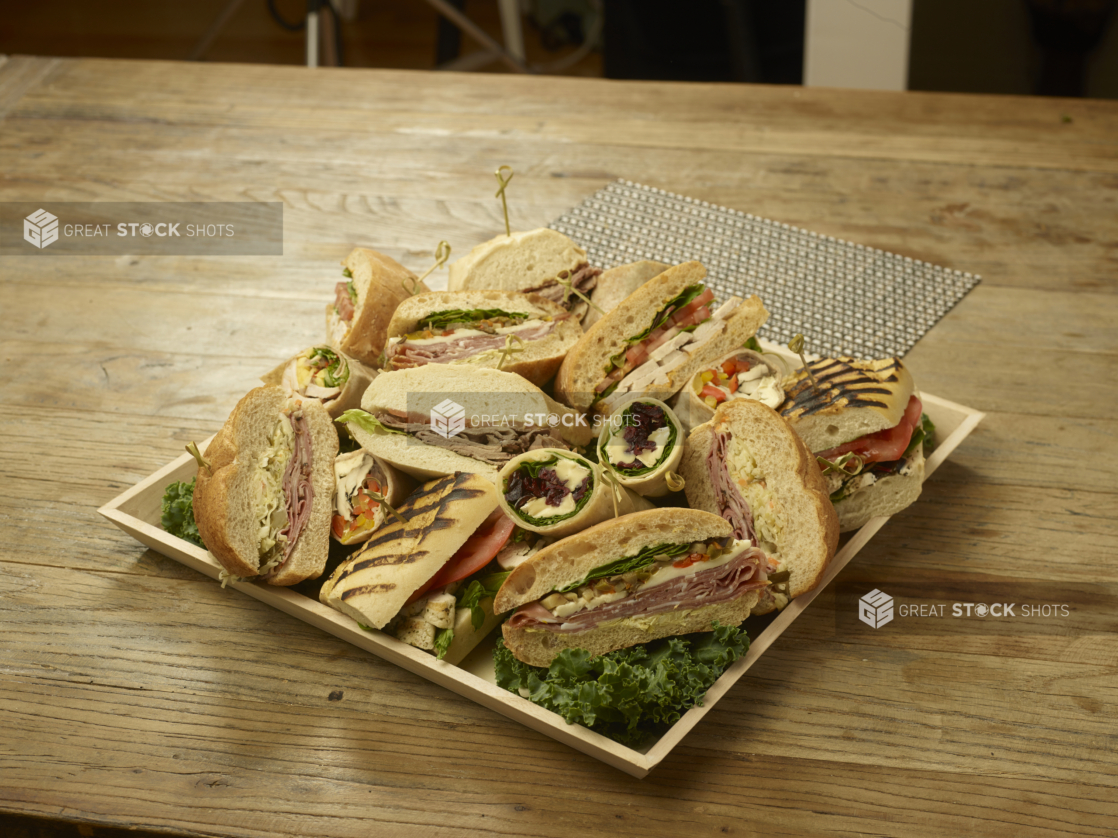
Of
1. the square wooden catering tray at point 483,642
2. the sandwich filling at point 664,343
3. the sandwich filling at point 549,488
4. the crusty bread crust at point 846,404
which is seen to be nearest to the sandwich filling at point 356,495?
the square wooden catering tray at point 483,642

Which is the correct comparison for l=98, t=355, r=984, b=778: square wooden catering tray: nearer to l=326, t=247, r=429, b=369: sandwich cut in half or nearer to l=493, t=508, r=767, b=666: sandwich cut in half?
l=493, t=508, r=767, b=666: sandwich cut in half

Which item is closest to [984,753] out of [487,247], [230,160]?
[487,247]

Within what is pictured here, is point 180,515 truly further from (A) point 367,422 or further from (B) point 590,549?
(B) point 590,549

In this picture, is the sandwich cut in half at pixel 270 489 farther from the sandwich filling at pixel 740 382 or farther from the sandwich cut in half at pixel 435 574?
the sandwich filling at pixel 740 382

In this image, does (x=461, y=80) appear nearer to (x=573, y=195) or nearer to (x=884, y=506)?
(x=573, y=195)

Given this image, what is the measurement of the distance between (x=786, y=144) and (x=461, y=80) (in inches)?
53.3

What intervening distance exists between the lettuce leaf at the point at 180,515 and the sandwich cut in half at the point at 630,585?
2.34 feet

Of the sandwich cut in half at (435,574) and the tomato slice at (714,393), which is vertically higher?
the tomato slice at (714,393)

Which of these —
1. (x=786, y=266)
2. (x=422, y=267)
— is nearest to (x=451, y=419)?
(x=422, y=267)

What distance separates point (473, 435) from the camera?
1.92 meters

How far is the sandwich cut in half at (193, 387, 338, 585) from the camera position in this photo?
176cm

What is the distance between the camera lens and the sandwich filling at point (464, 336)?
2090 millimetres

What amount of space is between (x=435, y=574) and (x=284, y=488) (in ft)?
1.31

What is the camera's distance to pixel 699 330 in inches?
83.3
